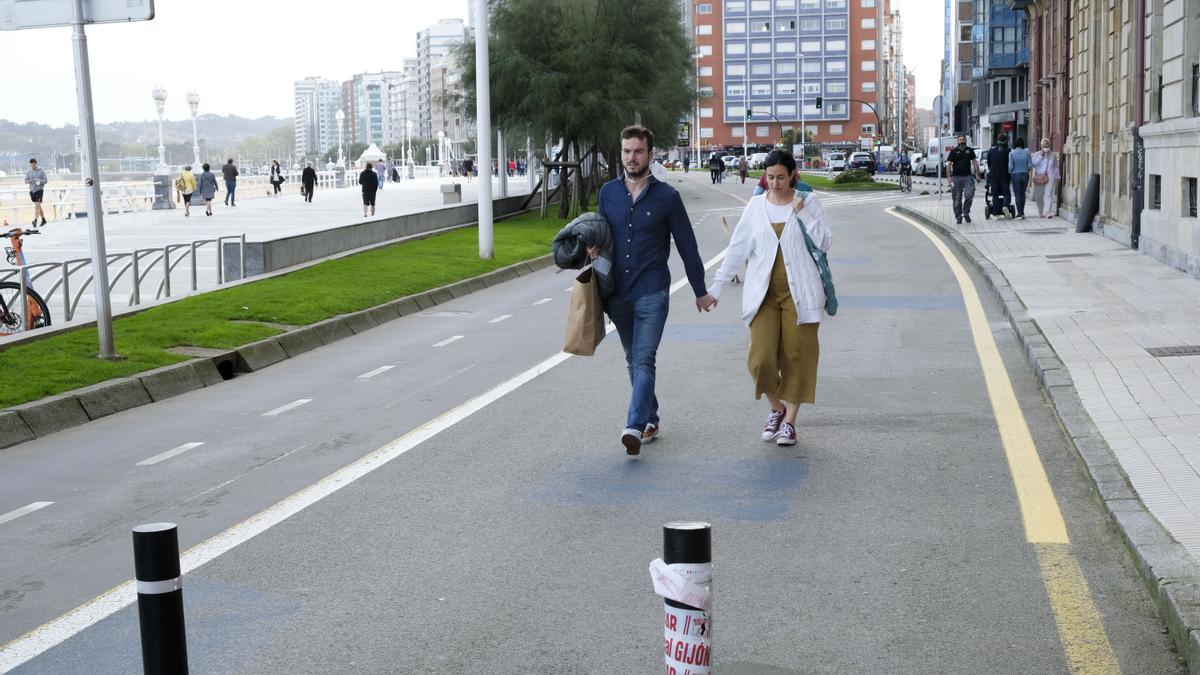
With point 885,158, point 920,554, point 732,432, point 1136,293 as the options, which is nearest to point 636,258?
point 732,432

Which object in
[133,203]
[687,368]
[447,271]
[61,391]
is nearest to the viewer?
[61,391]

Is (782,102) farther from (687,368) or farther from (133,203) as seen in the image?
(687,368)

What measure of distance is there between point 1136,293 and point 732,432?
8.39m

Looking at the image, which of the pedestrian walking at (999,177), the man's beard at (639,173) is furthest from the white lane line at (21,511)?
the pedestrian walking at (999,177)

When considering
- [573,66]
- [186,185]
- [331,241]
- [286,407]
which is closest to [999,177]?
[573,66]

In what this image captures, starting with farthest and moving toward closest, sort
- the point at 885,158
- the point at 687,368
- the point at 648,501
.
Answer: the point at 885,158
the point at 687,368
the point at 648,501

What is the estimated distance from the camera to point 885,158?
10581 centimetres

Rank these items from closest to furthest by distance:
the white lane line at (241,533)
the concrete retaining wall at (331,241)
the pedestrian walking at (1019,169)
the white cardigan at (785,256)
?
the white lane line at (241,533) → the white cardigan at (785,256) → the concrete retaining wall at (331,241) → the pedestrian walking at (1019,169)

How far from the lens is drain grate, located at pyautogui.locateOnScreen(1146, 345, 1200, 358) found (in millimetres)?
10875

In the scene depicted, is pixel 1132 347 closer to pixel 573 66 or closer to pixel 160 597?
pixel 160 597

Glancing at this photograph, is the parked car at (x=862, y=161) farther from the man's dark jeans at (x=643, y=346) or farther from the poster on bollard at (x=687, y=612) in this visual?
the poster on bollard at (x=687, y=612)

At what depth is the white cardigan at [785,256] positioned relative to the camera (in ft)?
27.4

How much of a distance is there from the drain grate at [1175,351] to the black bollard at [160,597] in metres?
9.12

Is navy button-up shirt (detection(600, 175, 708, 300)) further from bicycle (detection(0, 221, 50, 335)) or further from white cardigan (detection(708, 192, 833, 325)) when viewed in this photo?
bicycle (detection(0, 221, 50, 335))
